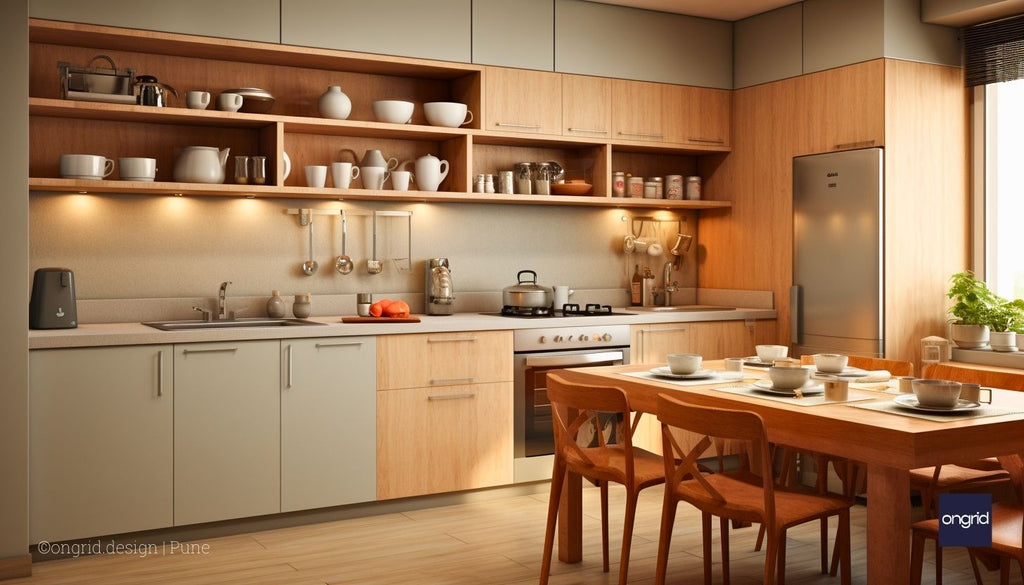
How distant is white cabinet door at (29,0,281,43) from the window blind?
341cm

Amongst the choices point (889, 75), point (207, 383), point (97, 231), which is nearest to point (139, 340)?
point (207, 383)

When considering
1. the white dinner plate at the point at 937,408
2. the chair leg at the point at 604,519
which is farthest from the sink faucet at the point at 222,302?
the white dinner plate at the point at 937,408

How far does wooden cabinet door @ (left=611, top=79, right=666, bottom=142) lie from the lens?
5.21 metres

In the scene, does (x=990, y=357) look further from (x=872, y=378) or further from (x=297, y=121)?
(x=297, y=121)

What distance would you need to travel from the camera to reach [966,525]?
258cm

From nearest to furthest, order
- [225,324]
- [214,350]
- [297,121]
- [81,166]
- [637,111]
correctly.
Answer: [214,350] < [81,166] < [225,324] < [297,121] < [637,111]

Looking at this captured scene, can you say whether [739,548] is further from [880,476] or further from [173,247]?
[173,247]

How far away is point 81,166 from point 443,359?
68.2 inches

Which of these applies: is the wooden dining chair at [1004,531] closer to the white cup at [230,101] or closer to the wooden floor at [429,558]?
the wooden floor at [429,558]

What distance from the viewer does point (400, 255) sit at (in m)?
4.98

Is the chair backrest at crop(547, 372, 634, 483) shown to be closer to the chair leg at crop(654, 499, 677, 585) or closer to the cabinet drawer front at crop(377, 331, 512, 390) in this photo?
the chair leg at crop(654, 499, 677, 585)

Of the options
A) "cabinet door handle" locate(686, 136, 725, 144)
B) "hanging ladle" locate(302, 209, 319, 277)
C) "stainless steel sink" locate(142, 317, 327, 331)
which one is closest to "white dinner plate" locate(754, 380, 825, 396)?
"stainless steel sink" locate(142, 317, 327, 331)

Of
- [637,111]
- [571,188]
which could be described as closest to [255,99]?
[571,188]

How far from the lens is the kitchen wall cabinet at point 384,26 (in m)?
4.35
